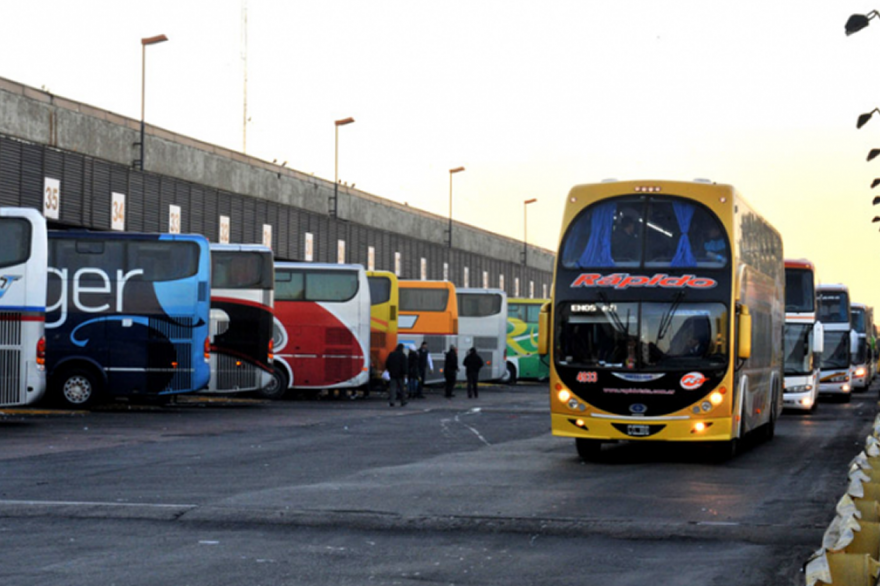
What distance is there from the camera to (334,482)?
1541 centimetres

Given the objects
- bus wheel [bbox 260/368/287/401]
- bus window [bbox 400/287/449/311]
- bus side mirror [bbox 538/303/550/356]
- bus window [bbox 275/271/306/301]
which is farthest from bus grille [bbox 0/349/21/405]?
bus window [bbox 400/287/449/311]

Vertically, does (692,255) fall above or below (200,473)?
above

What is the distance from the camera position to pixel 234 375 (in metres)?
35.9

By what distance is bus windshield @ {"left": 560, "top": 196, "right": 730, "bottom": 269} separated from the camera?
736 inches

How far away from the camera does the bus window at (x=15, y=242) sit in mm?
25016

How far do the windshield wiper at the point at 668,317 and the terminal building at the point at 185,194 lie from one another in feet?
78.0

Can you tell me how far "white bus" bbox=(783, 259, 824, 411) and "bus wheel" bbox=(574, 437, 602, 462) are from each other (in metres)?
15.9

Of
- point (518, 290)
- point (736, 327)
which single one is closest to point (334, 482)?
point (736, 327)

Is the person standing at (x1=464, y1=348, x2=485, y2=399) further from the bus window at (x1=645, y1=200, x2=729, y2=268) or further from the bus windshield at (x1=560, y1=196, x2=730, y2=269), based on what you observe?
the bus window at (x1=645, y1=200, x2=729, y2=268)

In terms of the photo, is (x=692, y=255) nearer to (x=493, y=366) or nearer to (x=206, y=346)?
(x=206, y=346)

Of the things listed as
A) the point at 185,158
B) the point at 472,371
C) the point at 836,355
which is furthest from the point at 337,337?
the point at 836,355

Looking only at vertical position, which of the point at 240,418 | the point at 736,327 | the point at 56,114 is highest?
the point at 56,114

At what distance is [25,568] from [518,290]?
286 ft

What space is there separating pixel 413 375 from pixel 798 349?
44.1 ft
